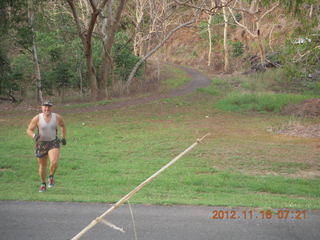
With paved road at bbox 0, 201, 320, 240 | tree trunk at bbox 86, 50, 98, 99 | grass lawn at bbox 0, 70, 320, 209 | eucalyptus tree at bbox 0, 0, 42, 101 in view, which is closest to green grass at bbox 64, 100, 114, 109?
tree trunk at bbox 86, 50, 98, 99

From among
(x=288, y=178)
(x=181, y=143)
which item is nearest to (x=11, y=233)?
(x=288, y=178)

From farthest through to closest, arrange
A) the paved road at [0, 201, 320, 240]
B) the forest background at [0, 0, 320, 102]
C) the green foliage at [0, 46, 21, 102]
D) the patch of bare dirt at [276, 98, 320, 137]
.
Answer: the green foliage at [0, 46, 21, 102], the forest background at [0, 0, 320, 102], the patch of bare dirt at [276, 98, 320, 137], the paved road at [0, 201, 320, 240]

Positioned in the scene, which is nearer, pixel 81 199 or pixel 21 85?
pixel 81 199

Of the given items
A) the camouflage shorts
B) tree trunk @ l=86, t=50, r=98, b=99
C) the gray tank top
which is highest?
tree trunk @ l=86, t=50, r=98, b=99

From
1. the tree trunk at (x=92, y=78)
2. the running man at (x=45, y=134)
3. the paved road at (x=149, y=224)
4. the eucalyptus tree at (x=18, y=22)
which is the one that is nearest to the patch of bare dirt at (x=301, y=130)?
the paved road at (x=149, y=224)

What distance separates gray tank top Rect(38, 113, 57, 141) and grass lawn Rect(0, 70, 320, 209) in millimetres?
1147

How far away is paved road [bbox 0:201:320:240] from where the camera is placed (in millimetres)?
5059

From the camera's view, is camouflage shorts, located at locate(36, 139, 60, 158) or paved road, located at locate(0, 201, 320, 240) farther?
camouflage shorts, located at locate(36, 139, 60, 158)

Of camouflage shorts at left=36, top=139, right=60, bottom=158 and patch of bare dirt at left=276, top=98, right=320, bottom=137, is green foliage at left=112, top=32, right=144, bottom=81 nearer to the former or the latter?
patch of bare dirt at left=276, top=98, right=320, bottom=137

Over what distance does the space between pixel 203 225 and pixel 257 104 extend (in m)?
16.2

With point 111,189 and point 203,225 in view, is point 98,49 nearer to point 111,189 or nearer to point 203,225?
point 111,189

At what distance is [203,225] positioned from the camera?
17.7 ft

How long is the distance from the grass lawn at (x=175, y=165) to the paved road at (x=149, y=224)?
453 mm
